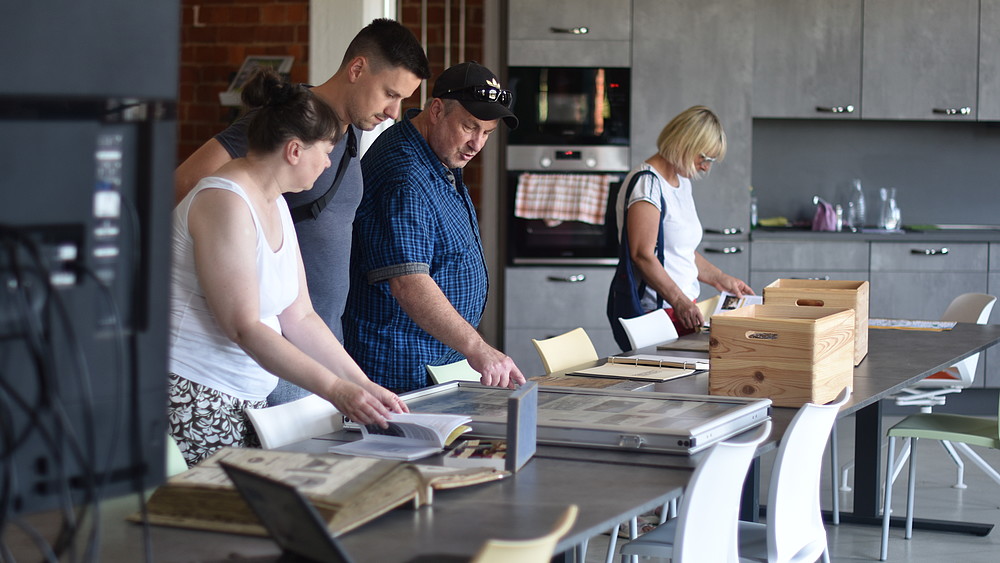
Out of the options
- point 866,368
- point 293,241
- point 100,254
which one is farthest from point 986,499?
point 100,254

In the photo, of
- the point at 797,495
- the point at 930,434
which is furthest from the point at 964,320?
the point at 797,495

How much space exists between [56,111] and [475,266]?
2001 millimetres

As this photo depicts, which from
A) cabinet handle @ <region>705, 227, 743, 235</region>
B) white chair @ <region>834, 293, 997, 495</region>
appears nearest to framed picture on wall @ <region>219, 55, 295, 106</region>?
cabinet handle @ <region>705, 227, 743, 235</region>

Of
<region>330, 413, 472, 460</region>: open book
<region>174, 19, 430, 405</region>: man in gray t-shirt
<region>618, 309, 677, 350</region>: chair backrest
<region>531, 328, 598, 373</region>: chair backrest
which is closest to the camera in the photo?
<region>330, 413, 472, 460</region>: open book

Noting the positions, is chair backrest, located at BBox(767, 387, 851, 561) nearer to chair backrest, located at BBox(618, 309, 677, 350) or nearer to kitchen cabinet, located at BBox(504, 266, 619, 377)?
chair backrest, located at BBox(618, 309, 677, 350)

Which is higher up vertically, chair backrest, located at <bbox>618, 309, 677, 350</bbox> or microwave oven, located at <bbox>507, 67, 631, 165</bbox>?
microwave oven, located at <bbox>507, 67, 631, 165</bbox>

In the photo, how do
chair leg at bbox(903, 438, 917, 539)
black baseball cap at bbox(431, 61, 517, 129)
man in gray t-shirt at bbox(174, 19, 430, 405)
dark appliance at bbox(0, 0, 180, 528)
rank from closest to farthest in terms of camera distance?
dark appliance at bbox(0, 0, 180, 528), man in gray t-shirt at bbox(174, 19, 430, 405), black baseball cap at bbox(431, 61, 517, 129), chair leg at bbox(903, 438, 917, 539)

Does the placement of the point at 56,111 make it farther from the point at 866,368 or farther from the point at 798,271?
the point at 798,271

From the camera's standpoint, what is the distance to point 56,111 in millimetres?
874

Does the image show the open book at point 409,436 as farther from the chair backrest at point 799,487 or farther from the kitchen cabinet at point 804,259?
the kitchen cabinet at point 804,259

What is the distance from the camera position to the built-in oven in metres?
5.65

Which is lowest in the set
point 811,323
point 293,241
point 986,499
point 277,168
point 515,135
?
point 986,499

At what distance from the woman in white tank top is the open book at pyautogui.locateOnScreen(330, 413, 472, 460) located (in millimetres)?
38

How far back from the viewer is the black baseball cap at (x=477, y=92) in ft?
8.79
